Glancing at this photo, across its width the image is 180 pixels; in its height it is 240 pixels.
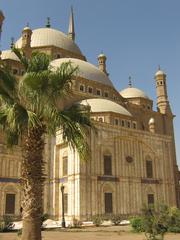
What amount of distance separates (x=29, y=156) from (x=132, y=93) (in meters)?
31.7

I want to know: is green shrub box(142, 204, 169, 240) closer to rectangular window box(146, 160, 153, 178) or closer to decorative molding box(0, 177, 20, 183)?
decorative molding box(0, 177, 20, 183)

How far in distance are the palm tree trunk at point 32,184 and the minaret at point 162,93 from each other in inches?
1168

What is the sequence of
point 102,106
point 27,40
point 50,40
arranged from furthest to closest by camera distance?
point 50,40
point 27,40
point 102,106

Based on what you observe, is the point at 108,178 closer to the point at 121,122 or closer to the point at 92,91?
the point at 121,122

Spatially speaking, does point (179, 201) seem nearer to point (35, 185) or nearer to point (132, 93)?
point (132, 93)

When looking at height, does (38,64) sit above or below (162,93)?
below

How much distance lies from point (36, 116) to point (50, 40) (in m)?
30.9

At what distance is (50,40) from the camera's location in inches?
1460

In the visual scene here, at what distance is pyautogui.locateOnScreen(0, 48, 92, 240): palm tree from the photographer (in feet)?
25.6

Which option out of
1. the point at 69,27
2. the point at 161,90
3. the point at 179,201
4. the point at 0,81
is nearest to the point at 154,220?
the point at 0,81

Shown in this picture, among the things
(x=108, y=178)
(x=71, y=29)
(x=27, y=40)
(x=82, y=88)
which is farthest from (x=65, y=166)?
(x=71, y=29)

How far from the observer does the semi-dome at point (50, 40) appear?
120ft

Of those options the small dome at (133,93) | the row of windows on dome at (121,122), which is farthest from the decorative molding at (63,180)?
the small dome at (133,93)

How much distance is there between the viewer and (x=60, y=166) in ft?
81.9
